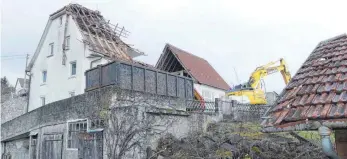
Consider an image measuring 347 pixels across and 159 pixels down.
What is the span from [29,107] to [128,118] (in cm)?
1915

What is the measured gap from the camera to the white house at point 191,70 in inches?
987

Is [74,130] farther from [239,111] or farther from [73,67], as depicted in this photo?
[73,67]

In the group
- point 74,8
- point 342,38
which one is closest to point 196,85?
point 74,8

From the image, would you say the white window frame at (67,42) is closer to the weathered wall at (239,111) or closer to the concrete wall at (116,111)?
the concrete wall at (116,111)

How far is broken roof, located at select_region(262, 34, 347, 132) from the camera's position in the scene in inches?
150

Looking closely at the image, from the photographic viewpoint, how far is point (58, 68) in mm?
24203

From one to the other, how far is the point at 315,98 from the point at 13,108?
3095cm

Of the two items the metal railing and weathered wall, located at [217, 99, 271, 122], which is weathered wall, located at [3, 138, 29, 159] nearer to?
the metal railing

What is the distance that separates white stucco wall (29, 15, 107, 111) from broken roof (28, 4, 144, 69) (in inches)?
18.6

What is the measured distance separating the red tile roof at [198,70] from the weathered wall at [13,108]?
49.7 feet

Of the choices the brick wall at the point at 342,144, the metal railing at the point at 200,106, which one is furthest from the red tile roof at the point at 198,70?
the brick wall at the point at 342,144

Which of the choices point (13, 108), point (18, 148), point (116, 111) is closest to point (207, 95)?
point (18, 148)

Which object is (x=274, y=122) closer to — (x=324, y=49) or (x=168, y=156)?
(x=324, y=49)

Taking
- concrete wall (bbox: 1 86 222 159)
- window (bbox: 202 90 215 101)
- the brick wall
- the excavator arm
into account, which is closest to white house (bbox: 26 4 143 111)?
concrete wall (bbox: 1 86 222 159)
